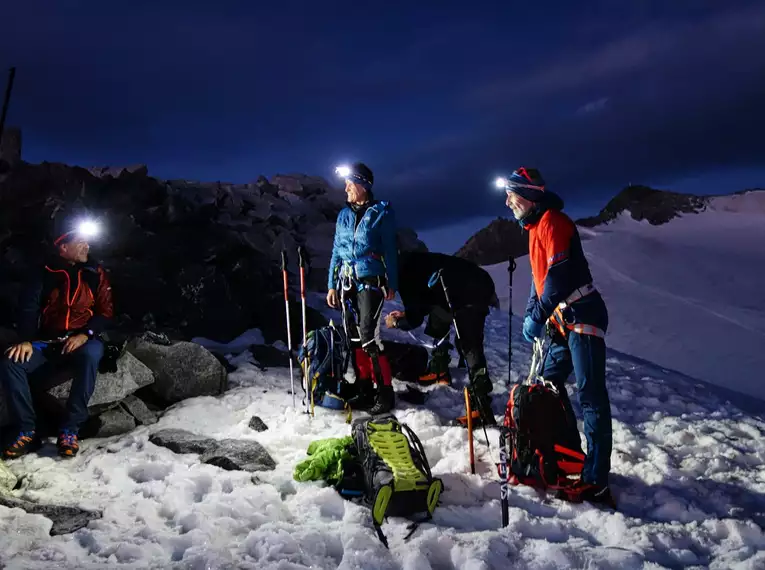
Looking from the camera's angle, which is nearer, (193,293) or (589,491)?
(589,491)

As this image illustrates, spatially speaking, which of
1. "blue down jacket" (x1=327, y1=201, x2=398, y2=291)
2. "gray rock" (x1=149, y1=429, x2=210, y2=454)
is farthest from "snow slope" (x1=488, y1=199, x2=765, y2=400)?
"gray rock" (x1=149, y1=429, x2=210, y2=454)

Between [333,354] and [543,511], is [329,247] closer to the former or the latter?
[333,354]

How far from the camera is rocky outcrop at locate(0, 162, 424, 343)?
10.2 meters

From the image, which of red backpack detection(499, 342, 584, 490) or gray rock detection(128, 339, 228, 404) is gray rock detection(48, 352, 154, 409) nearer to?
gray rock detection(128, 339, 228, 404)

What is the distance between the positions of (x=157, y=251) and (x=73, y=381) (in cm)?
653

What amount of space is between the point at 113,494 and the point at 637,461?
5.09m

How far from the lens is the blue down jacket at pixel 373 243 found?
6.33 metres

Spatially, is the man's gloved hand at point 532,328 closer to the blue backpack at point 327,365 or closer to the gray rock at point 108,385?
the blue backpack at point 327,365

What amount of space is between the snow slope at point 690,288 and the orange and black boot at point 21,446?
1376 cm

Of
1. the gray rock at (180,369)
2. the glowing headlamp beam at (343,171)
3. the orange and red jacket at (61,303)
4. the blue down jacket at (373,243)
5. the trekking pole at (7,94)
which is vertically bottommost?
the gray rock at (180,369)

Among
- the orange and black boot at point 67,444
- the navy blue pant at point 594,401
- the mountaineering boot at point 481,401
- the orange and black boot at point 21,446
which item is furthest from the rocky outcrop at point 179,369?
the navy blue pant at point 594,401

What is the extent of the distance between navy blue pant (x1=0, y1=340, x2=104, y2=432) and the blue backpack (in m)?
2.55

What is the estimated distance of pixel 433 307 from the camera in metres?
6.67

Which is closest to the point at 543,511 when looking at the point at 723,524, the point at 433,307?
the point at 723,524
